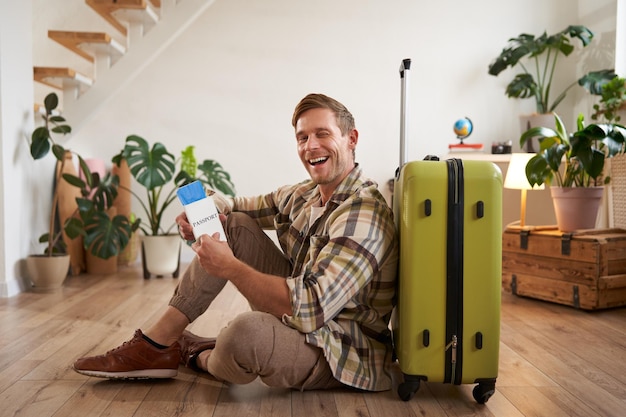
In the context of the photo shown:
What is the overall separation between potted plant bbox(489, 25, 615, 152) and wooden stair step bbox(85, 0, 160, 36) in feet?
7.87

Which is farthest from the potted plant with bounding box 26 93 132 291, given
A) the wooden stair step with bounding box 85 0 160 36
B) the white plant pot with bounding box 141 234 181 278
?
the wooden stair step with bounding box 85 0 160 36

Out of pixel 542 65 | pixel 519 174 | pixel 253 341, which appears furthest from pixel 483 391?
pixel 542 65

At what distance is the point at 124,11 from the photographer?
443cm

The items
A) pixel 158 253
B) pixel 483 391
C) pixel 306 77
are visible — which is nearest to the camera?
pixel 483 391

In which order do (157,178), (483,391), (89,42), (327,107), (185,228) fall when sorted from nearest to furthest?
(483,391)
(327,107)
(185,228)
(157,178)
(89,42)

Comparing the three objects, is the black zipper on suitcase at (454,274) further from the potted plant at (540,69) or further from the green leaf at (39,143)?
the potted plant at (540,69)

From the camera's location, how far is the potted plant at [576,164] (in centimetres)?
345

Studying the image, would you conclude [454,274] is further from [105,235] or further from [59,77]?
[59,77]

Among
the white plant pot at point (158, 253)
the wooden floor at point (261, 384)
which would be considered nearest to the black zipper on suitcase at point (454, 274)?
the wooden floor at point (261, 384)

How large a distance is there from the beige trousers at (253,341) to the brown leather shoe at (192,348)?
0.63 ft

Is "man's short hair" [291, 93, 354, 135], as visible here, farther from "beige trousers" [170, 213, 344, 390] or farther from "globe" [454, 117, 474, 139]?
"globe" [454, 117, 474, 139]

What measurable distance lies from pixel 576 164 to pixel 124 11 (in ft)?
9.35

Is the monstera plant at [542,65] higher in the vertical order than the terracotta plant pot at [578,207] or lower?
higher

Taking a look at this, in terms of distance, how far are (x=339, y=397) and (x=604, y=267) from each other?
6.43 feet
